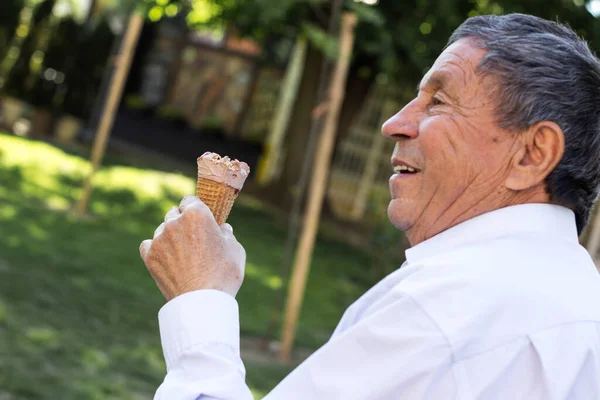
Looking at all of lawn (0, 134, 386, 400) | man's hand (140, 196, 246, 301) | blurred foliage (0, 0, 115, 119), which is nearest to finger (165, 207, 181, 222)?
man's hand (140, 196, 246, 301)

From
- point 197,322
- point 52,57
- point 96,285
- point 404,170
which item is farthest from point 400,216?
point 52,57

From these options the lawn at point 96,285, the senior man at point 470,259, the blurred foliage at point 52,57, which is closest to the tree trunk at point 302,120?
the lawn at point 96,285

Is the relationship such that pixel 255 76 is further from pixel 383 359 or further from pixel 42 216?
pixel 383 359

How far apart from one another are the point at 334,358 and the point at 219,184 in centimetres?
47

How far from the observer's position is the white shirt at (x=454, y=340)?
149 cm

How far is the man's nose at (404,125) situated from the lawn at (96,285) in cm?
359

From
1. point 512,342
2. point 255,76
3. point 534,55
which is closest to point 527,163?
point 534,55

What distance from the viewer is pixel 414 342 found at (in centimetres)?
149

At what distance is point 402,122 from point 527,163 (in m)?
0.25

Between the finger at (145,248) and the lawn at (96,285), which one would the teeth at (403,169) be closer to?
the finger at (145,248)

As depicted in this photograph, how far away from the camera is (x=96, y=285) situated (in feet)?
26.0

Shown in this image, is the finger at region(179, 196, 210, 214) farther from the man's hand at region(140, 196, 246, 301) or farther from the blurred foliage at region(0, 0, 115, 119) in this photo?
the blurred foliage at region(0, 0, 115, 119)

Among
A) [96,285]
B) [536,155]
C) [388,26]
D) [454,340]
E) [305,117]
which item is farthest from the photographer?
[305,117]

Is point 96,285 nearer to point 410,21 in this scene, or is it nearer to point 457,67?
point 457,67
